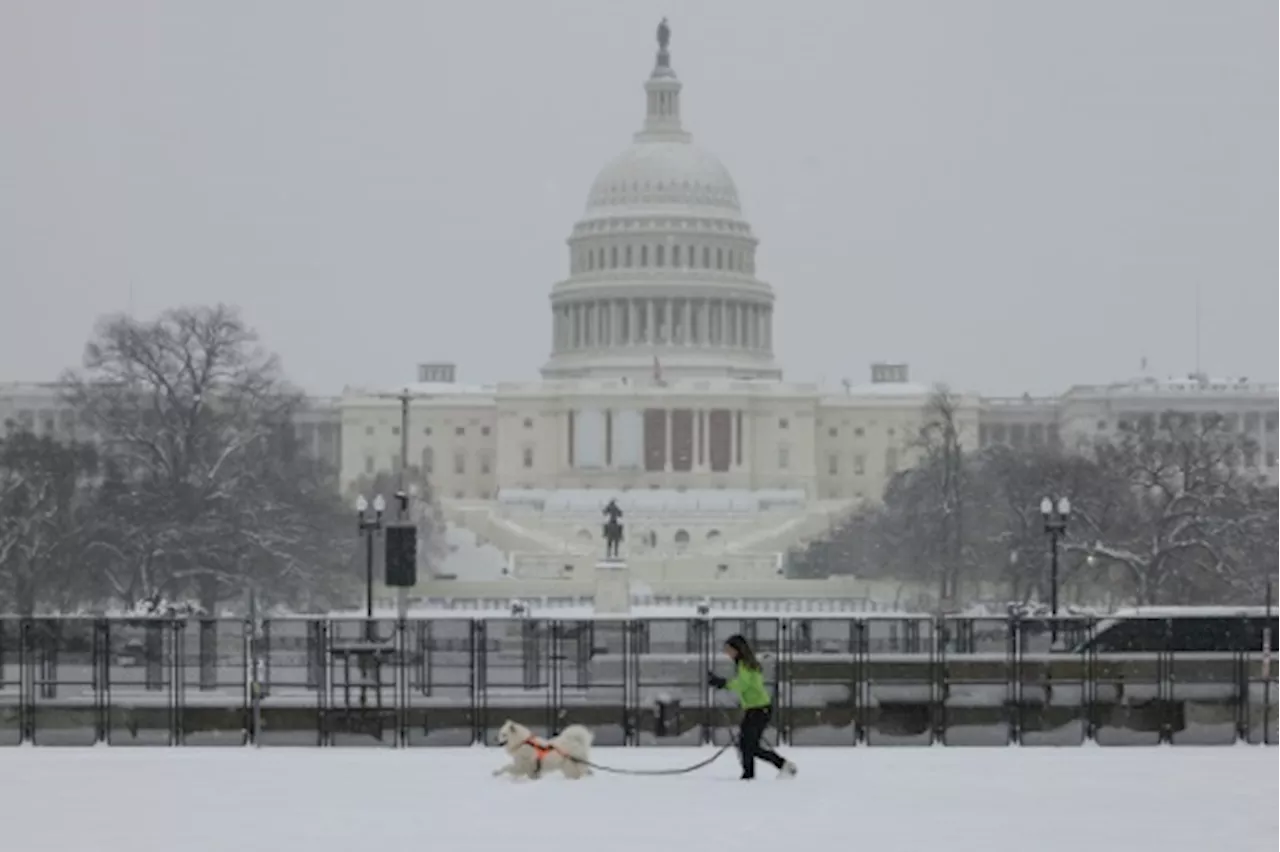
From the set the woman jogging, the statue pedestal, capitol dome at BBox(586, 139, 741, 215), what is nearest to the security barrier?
the woman jogging

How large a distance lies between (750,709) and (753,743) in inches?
14.0

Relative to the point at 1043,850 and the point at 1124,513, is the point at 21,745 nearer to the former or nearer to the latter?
the point at 1043,850

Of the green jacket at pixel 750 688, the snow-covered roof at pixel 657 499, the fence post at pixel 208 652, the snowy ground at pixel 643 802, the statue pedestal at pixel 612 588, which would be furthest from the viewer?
the snow-covered roof at pixel 657 499

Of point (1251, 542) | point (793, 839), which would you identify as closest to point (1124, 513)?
point (1251, 542)

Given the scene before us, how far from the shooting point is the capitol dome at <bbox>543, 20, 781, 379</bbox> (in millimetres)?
182750

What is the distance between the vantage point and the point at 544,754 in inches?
1200

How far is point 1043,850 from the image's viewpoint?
24891mm

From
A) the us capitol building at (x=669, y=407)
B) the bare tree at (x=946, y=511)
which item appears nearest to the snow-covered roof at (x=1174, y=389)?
the us capitol building at (x=669, y=407)

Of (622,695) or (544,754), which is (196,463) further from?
(544,754)

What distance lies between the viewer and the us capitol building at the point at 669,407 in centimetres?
16675

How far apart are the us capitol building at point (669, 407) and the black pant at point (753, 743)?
11810cm

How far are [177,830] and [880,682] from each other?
11699mm

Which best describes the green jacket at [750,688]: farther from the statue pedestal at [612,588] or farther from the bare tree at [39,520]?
the statue pedestal at [612,588]

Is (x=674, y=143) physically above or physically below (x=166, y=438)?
above
